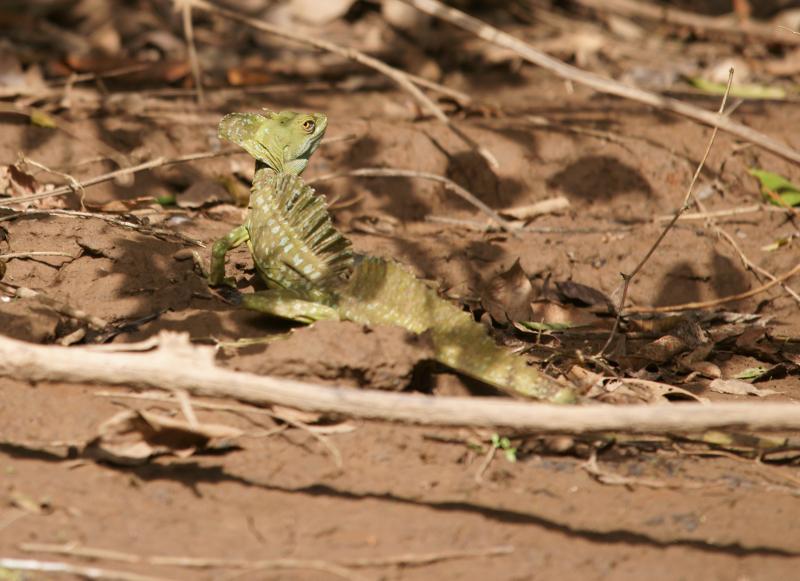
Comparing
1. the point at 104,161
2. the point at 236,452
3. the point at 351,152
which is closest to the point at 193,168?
the point at 104,161

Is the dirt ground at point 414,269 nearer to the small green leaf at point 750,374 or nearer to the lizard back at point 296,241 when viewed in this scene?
the small green leaf at point 750,374

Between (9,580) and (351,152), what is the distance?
16.2ft

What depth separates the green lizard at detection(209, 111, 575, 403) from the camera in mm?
4305

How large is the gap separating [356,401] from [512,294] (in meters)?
2.36

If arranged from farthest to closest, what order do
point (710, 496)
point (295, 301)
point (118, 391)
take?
point (295, 301) < point (118, 391) < point (710, 496)

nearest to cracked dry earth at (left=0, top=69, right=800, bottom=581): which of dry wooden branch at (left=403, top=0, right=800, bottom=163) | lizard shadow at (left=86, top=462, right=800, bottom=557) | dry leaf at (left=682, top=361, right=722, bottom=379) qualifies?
lizard shadow at (left=86, top=462, right=800, bottom=557)

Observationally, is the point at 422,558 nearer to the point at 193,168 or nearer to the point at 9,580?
the point at 9,580

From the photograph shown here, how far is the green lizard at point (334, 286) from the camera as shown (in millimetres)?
4305

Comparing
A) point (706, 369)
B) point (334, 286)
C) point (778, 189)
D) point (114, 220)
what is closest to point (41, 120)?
point (114, 220)

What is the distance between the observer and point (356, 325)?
440 cm

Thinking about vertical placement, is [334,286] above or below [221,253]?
below

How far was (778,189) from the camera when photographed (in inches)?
299

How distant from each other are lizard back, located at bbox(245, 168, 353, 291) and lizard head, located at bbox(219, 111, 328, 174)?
1.13 ft

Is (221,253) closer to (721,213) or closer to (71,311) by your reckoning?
(71,311)
